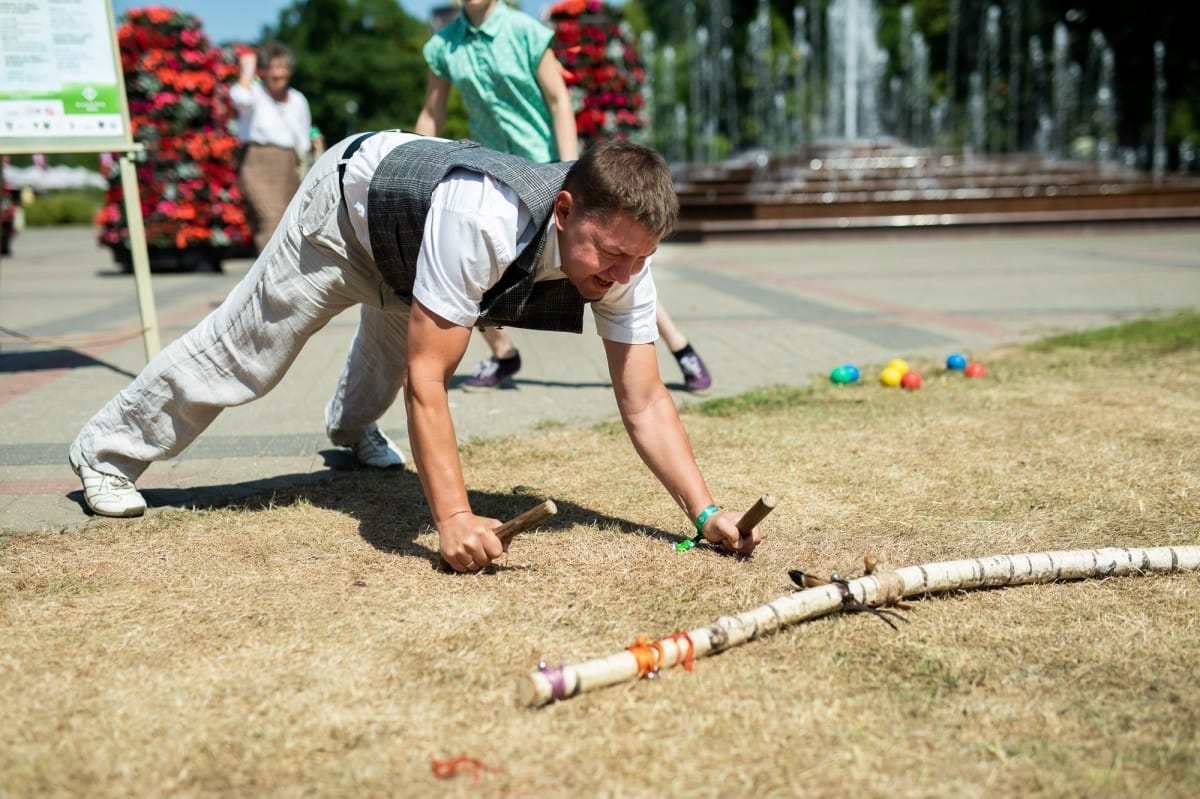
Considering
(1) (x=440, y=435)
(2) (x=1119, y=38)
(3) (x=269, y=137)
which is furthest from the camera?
(2) (x=1119, y=38)

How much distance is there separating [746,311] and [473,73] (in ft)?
12.8

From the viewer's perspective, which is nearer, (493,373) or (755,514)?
(755,514)

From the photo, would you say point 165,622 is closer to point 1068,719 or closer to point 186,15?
point 1068,719

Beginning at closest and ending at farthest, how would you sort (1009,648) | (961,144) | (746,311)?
1. (1009,648)
2. (746,311)
3. (961,144)

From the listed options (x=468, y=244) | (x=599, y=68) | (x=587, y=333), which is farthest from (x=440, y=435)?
(x=599, y=68)

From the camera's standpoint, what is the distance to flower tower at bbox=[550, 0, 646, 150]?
14.5 meters

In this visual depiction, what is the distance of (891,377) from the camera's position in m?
5.69

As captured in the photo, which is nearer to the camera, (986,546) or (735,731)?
(735,731)

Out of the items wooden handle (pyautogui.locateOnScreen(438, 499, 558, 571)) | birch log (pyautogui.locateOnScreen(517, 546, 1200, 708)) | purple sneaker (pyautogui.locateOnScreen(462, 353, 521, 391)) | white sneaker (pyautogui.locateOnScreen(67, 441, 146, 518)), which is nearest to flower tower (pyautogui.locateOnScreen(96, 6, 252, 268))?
purple sneaker (pyautogui.locateOnScreen(462, 353, 521, 391))

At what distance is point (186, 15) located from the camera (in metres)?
12.6

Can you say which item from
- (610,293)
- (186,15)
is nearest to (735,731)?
(610,293)

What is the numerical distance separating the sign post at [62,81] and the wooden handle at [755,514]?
12.6 ft

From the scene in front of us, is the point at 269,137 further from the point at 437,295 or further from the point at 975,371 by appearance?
the point at 437,295

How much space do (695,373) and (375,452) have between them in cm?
197
